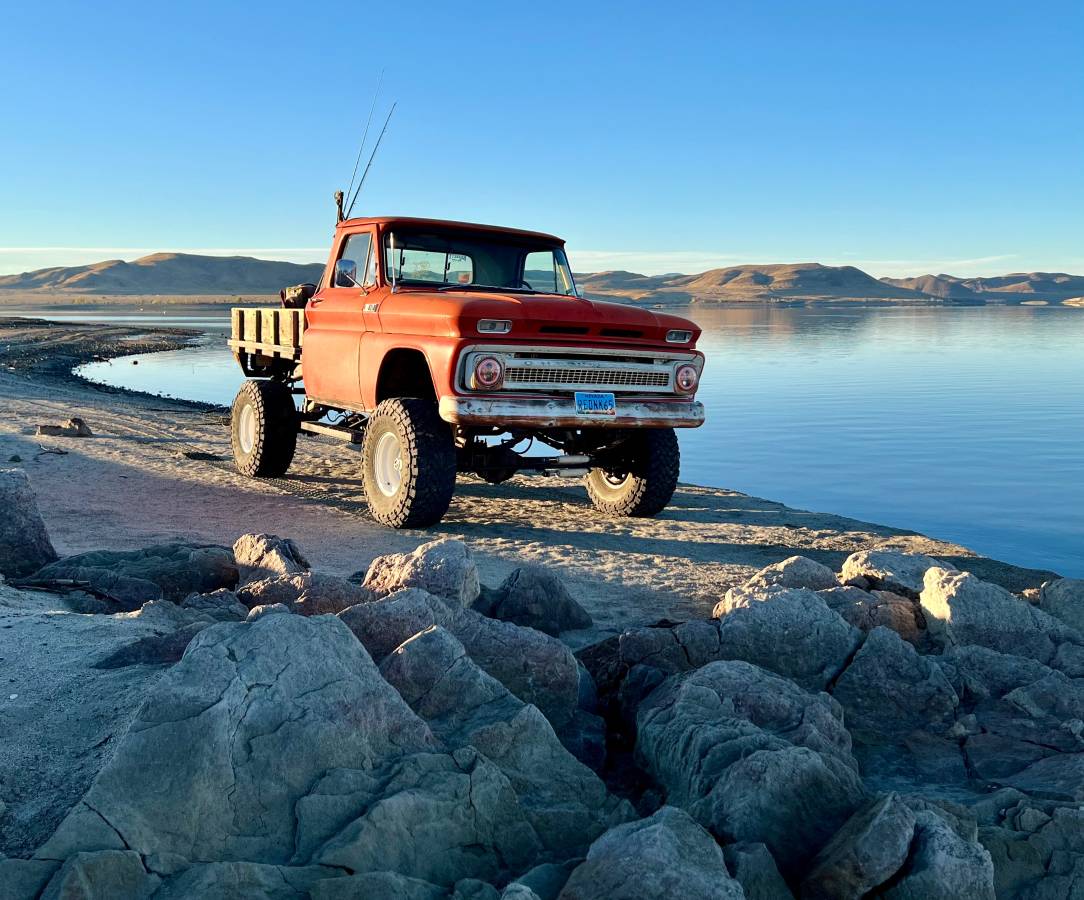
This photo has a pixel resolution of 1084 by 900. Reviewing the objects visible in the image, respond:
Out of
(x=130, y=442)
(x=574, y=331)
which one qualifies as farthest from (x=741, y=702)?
(x=130, y=442)

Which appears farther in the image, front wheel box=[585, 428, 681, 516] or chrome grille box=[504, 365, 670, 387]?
front wheel box=[585, 428, 681, 516]

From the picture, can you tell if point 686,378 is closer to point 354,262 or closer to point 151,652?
point 354,262

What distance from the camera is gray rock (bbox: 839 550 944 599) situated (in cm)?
634

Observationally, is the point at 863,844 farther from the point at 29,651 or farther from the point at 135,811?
the point at 29,651

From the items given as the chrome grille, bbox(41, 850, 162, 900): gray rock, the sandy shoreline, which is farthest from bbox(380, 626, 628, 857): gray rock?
the chrome grille

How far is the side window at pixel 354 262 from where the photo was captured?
9.93m

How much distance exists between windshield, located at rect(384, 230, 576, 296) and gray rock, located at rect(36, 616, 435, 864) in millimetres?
6304

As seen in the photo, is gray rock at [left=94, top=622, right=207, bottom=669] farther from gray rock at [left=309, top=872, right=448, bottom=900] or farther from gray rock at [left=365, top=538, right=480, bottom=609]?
gray rock at [left=309, top=872, right=448, bottom=900]

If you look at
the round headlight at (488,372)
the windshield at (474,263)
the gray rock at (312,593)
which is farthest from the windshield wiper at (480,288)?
the gray rock at (312,593)

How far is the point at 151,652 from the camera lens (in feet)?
14.3

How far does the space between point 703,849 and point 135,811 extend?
1.63 metres

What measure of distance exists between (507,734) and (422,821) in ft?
2.09

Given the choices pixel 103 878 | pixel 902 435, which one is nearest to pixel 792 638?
pixel 103 878

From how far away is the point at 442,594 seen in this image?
5570 millimetres
